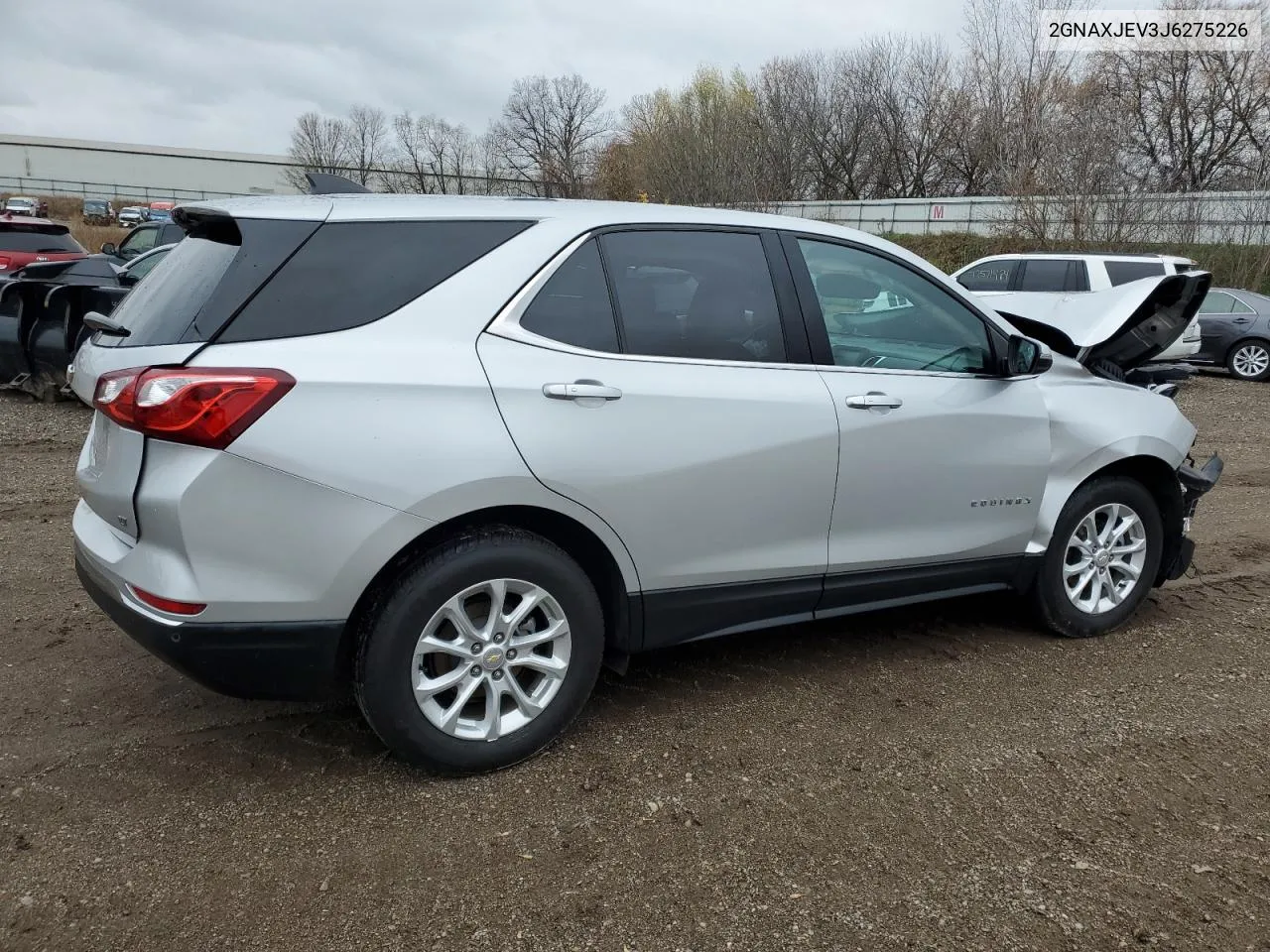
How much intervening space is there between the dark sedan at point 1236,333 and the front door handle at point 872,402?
46.6 feet

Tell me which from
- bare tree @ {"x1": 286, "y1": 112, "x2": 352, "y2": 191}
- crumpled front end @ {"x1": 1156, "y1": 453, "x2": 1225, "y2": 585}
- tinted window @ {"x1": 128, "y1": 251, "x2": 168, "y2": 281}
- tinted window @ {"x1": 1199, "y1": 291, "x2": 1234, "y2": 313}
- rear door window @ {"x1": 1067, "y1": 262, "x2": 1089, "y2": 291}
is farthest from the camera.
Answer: bare tree @ {"x1": 286, "y1": 112, "x2": 352, "y2": 191}

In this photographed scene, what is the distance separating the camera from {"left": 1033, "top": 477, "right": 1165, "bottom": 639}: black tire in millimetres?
4207

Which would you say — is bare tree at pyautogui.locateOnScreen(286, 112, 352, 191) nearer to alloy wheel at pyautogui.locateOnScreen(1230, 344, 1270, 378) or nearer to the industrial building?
the industrial building

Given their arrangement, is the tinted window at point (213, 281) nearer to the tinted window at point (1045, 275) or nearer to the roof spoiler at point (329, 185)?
the roof spoiler at point (329, 185)

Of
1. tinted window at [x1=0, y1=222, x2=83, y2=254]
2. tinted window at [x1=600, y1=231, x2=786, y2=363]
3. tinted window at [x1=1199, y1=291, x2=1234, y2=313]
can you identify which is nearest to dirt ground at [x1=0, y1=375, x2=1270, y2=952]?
tinted window at [x1=600, y1=231, x2=786, y2=363]

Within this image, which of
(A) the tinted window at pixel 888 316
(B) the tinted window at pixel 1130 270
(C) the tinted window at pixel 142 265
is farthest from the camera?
(B) the tinted window at pixel 1130 270

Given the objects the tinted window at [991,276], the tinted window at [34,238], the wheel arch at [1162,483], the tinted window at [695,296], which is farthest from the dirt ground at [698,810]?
the tinted window at [34,238]

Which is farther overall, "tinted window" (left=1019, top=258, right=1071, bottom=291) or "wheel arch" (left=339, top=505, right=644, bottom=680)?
"tinted window" (left=1019, top=258, right=1071, bottom=291)

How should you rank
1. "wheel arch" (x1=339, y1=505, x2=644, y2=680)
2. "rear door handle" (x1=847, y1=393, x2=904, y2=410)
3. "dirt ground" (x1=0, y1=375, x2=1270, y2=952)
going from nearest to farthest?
"dirt ground" (x1=0, y1=375, x2=1270, y2=952)
"wheel arch" (x1=339, y1=505, x2=644, y2=680)
"rear door handle" (x1=847, y1=393, x2=904, y2=410)

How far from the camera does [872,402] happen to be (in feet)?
11.6

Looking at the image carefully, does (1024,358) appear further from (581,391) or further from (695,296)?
(581,391)

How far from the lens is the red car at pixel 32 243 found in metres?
15.0

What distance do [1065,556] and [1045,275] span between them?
1092cm

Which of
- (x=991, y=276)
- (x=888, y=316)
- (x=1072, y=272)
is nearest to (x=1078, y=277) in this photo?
(x=1072, y=272)
